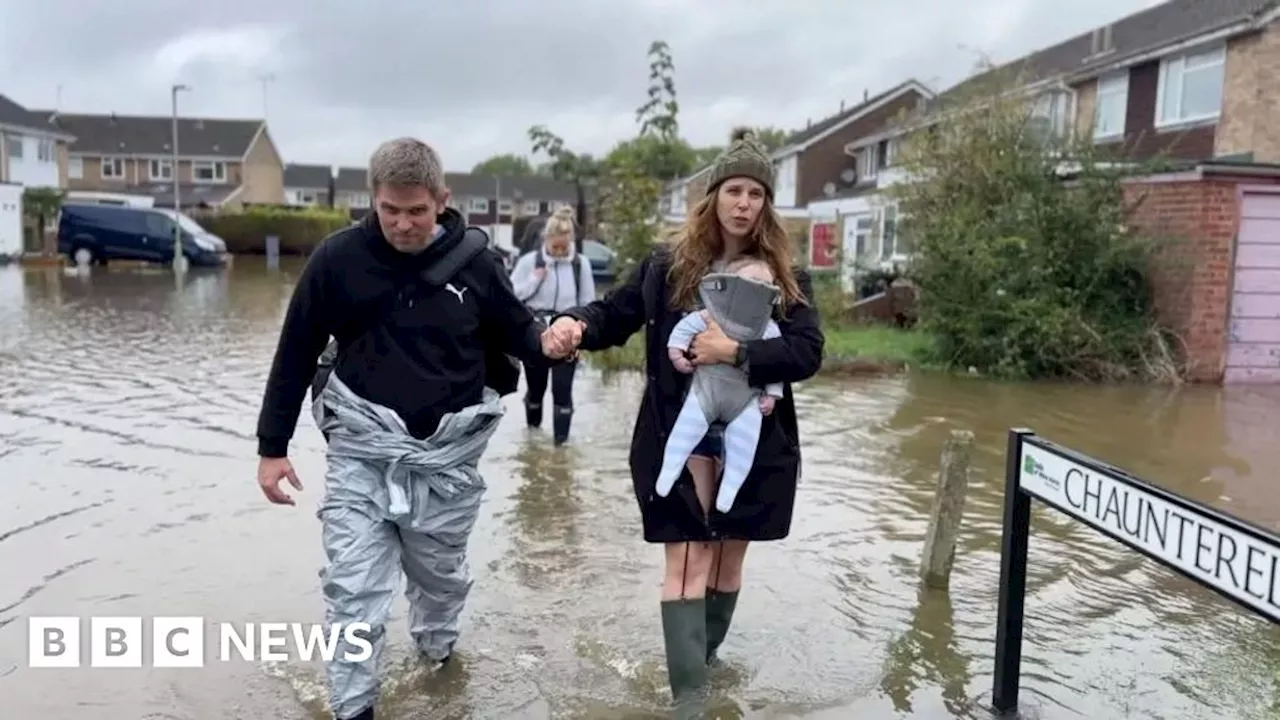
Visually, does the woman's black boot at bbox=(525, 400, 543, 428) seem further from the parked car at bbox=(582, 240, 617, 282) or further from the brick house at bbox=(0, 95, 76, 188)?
the brick house at bbox=(0, 95, 76, 188)

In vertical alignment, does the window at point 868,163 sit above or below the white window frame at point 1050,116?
above

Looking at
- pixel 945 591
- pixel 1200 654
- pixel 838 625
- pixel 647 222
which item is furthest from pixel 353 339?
pixel 647 222

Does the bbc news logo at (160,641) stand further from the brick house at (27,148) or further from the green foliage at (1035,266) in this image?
the brick house at (27,148)

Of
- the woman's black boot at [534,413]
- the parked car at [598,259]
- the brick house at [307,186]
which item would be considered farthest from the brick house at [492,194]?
the woman's black boot at [534,413]

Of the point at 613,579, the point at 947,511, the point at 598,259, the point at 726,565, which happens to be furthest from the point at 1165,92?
the point at 726,565

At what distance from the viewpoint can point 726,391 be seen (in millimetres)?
3781

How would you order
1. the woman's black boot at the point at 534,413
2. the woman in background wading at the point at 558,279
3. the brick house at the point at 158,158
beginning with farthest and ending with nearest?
the brick house at the point at 158,158 → the woman's black boot at the point at 534,413 → the woman in background wading at the point at 558,279

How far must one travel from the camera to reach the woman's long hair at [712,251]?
3.91 metres

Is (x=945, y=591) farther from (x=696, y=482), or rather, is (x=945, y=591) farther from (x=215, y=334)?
(x=215, y=334)

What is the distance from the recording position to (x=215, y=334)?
1666 centimetres

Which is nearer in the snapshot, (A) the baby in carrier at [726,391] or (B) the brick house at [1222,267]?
(A) the baby in carrier at [726,391]

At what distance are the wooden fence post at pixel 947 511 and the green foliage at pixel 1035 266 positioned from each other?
821 cm

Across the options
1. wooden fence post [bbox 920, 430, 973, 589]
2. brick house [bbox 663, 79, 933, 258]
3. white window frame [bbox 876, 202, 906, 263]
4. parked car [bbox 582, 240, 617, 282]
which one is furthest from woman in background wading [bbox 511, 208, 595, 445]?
brick house [bbox 663, 79, 933, 258]

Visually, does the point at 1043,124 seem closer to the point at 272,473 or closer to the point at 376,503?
the point at 376,503
